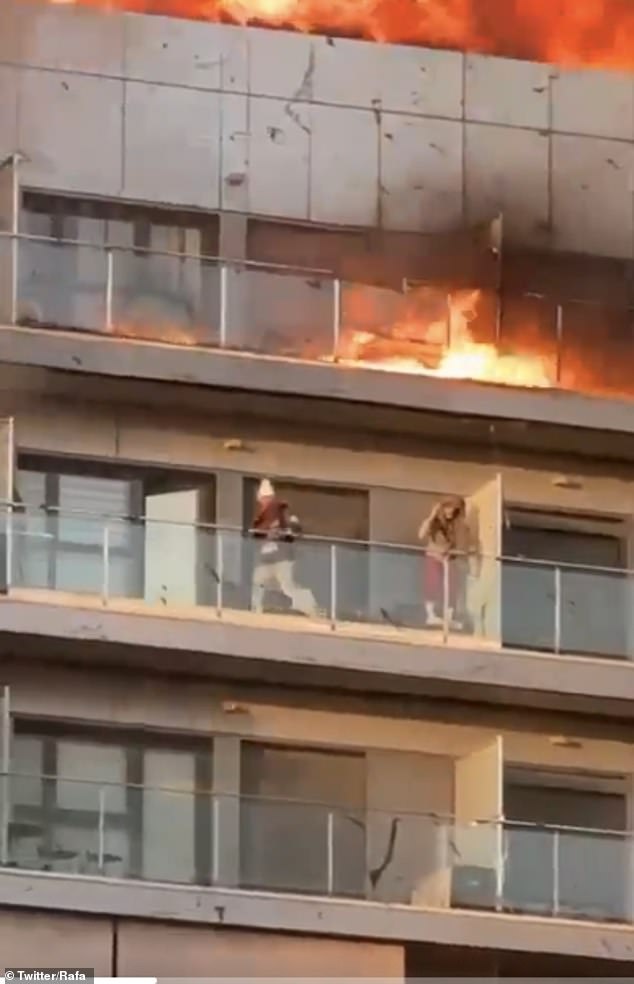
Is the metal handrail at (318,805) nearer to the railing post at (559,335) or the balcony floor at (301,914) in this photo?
the balcony floor at (301,914)

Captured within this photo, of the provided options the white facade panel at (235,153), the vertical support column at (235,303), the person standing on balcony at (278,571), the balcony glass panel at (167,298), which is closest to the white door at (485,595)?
the person standing on balcony at (278,571)

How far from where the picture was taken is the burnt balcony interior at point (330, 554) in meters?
15.6

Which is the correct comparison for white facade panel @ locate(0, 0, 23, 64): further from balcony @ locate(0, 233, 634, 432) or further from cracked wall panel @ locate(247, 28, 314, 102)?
balcony @ locate(0, 233, 634, 432)

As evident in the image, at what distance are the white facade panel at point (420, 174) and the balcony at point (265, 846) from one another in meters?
4.81

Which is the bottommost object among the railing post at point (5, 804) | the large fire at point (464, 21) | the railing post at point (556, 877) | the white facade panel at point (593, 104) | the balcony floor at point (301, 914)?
the balcony floor at point (301, 914)

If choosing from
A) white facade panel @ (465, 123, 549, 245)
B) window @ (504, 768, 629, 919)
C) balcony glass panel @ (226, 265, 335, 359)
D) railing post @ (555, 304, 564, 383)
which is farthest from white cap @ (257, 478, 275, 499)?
white facade panel @ (465, 123, 549, 245)

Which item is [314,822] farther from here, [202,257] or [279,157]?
[279,157]

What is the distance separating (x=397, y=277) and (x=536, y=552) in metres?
2.20

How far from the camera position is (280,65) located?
59.2 feet

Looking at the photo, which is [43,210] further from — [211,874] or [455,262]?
[211,874]

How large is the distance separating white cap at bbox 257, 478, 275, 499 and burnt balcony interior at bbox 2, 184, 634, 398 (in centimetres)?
87

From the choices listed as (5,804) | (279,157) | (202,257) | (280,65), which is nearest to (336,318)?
(202,257)

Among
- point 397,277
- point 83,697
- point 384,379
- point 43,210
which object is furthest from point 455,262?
point 83,697

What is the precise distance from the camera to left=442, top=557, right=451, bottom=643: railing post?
632 inches
